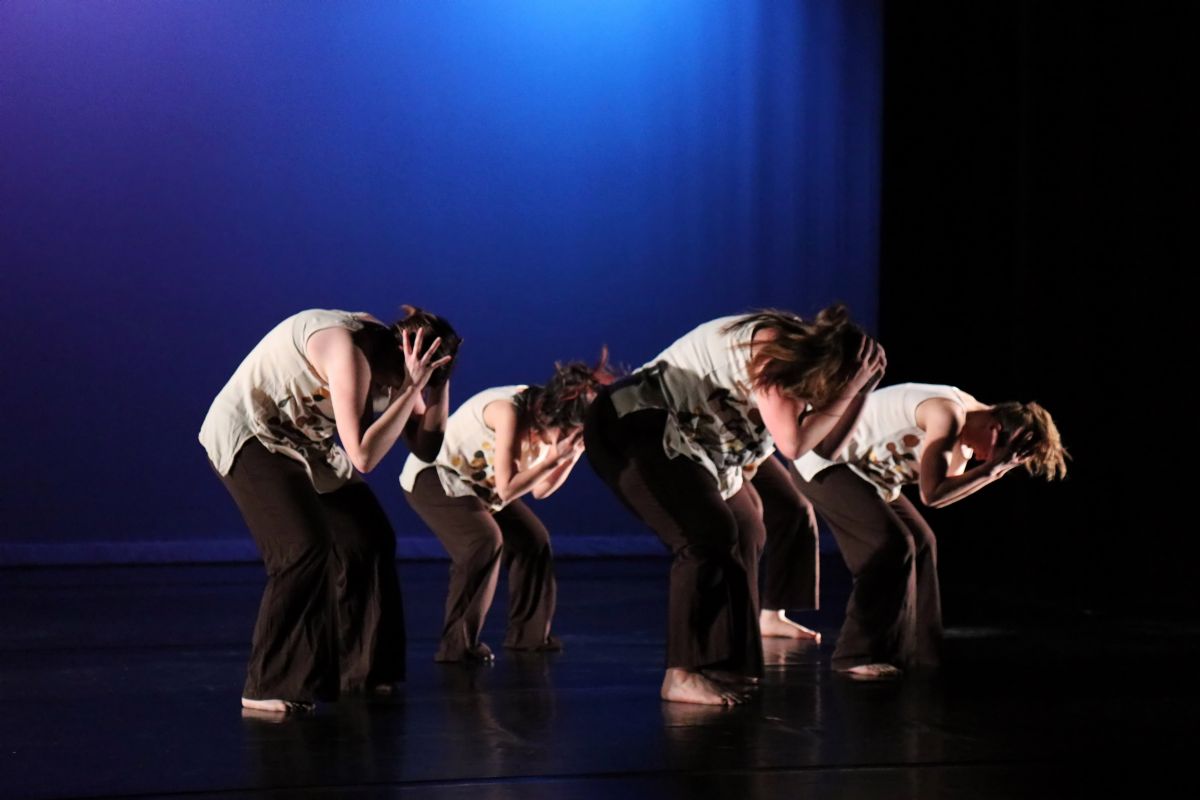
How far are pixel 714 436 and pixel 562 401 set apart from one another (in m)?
0.67

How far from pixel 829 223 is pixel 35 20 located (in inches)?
154

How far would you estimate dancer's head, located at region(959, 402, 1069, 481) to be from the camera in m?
3.74

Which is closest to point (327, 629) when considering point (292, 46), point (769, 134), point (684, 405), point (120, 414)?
point (684, 405)

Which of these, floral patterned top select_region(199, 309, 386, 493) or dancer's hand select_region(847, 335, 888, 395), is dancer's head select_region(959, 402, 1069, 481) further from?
floral patterned top select_region(199, 309, 386, 493)

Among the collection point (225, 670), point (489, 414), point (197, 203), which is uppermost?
point (197, 203)

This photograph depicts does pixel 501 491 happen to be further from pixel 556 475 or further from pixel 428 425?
pixel 428 425

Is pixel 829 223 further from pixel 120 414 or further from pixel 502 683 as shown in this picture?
pixel 502 683

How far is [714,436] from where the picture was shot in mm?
3395

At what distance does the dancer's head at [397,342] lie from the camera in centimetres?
313

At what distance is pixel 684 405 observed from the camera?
3.38 m

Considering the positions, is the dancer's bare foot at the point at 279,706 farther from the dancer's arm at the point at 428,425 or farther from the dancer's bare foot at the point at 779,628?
the dancer's bare foot at the point at 779,628

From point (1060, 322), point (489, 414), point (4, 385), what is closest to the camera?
point (489, 414)

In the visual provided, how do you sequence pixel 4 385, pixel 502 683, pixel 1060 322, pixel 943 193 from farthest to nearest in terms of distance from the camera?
pixel 943 193 → pixel 4 385 → pixel 1060 322 → pixel 502 683

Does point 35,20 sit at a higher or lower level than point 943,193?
higher
